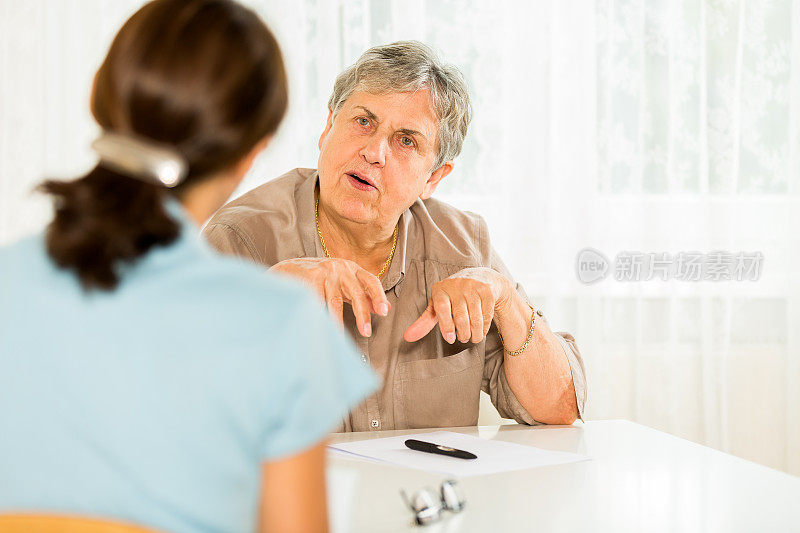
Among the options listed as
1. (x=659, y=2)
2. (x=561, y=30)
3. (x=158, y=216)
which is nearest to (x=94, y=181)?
(x=158, y=216)

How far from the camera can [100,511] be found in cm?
61

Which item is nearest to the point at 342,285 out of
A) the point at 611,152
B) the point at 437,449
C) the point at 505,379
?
the point at 437,449

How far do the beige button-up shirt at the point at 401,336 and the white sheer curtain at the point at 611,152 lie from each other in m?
0.91

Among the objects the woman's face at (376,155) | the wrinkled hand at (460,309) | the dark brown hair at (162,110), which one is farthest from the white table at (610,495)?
the woman's face at (376,155)

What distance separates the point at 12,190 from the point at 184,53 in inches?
90.9

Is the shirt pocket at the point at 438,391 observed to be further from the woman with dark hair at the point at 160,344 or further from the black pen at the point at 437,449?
the woman with dark hair at the point at 160,344

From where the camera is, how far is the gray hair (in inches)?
67.3

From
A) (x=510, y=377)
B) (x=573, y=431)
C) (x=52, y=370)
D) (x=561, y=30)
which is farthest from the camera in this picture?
(x=561, y=30)

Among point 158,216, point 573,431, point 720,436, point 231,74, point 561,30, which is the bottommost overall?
point 720,436

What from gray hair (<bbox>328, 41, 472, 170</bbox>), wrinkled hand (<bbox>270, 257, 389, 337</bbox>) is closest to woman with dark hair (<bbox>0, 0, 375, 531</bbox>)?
wrinkled hand (<bbox>270, 257, 389, 337</bbox>)

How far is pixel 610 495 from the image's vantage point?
3.51 ft

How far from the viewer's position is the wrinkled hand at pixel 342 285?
4.52ft

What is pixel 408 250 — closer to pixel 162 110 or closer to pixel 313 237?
pixel 313 237

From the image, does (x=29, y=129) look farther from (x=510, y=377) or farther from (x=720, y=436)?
(x=720, y=436)
